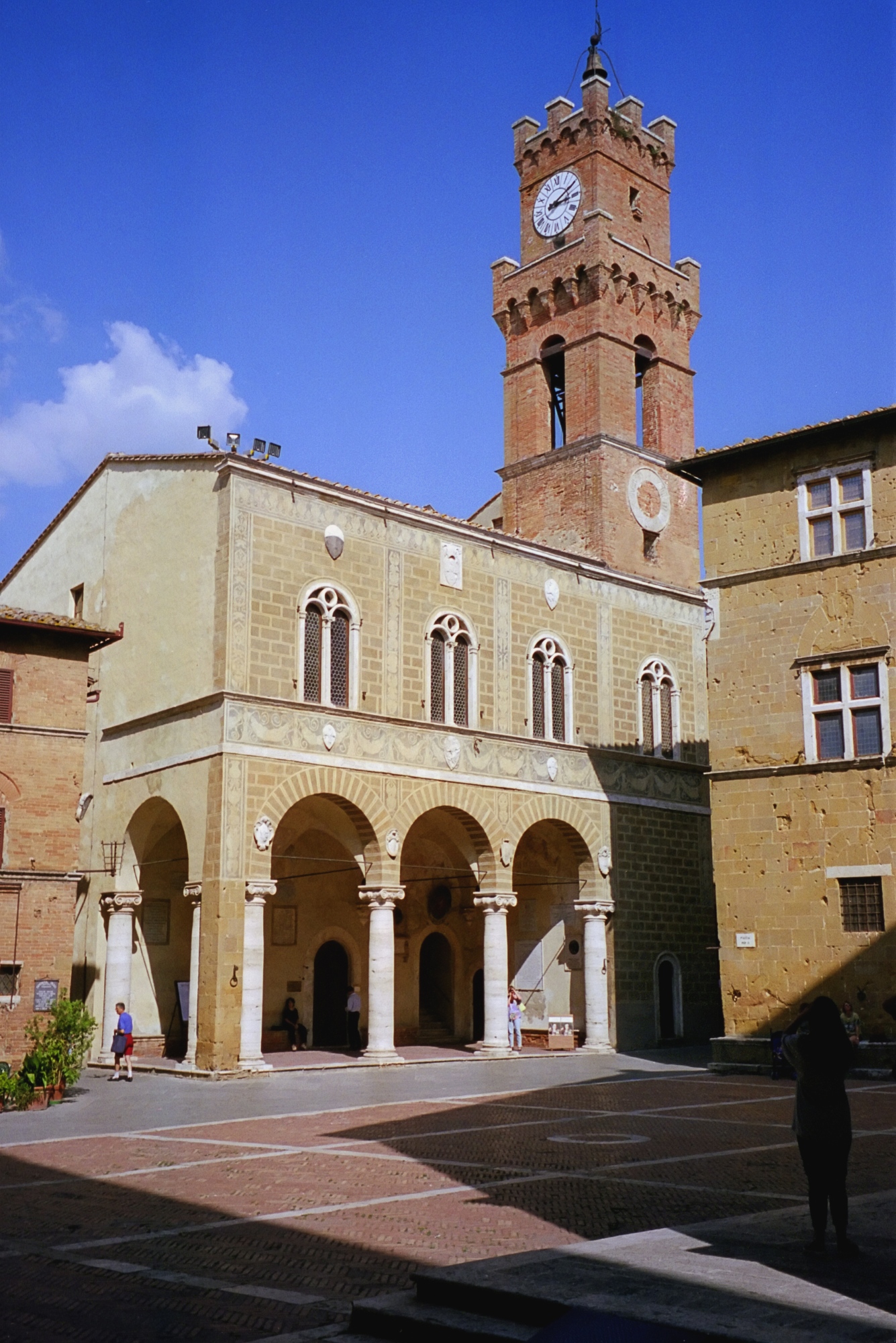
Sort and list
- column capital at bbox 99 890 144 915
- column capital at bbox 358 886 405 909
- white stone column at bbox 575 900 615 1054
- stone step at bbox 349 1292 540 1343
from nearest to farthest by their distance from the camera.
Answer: stone step at bbox 349 1292 540 1343, column capital at bbox 358 886 405 909, column capital at bbox 99 890 144 915, white stone column at bbox 575 900 615 1054

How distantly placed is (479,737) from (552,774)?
8.01 feet

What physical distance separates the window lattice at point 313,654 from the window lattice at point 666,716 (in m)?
10.8

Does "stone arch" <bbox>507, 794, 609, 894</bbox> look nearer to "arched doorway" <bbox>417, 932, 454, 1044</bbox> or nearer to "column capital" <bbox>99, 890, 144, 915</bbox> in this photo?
"arched doorway" <bbox>417, 932, 454, 1044</bbox>

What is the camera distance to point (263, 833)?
24.7 metres

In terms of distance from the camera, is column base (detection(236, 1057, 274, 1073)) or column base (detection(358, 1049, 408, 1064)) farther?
column base (detection(358, 1049, 408, 1064))

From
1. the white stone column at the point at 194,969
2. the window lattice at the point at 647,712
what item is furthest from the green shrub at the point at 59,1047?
the window lattice at the point at 647,712

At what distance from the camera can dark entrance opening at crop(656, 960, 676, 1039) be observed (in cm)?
3222

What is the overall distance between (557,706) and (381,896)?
279 inches

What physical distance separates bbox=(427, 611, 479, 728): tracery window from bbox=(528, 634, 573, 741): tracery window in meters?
1.82

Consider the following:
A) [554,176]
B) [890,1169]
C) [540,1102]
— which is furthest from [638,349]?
[890,1169]

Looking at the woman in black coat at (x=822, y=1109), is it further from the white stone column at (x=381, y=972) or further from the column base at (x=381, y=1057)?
the white stone column at (x=381, y=972)

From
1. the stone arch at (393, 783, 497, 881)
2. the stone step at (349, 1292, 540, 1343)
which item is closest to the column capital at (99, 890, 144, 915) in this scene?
the stone arch at (393, 783, 497, 881)

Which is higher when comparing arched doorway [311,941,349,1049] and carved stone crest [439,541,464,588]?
carved stone crest [439,541,464,588]

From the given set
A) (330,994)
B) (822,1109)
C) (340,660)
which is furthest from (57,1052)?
(822,1109)
